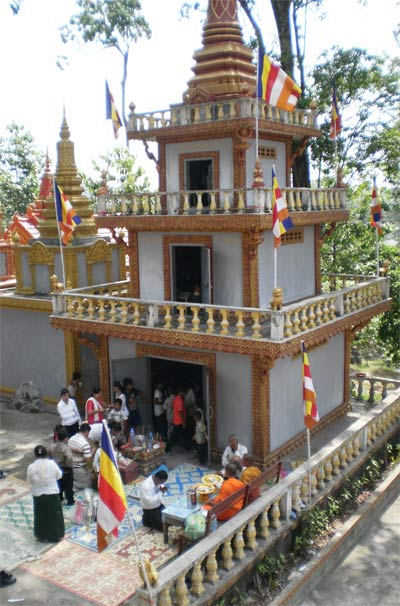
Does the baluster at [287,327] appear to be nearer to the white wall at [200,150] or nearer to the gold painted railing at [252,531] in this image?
the gold painted railing at [252,531]

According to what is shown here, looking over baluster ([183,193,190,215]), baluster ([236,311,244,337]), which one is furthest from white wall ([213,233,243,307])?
baluster ([236,311,244,337])

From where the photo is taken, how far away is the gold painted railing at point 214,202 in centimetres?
1491

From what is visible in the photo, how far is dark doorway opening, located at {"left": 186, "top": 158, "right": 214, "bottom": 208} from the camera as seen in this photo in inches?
659

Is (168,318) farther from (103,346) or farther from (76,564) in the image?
(76,564)

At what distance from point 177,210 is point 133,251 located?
7.96 ft

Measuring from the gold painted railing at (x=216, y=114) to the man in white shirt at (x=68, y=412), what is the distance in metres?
7.28

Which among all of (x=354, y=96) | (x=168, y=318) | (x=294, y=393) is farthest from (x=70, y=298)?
(x=354, y=96)

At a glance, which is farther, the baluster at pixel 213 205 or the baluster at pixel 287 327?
the baluster at pixel 213 205

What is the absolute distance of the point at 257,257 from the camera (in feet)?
51.1

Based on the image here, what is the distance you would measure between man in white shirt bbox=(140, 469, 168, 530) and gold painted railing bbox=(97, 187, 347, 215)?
6.57m

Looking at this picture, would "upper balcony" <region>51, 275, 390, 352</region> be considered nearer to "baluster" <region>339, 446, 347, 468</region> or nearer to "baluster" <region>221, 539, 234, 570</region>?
"baluster" <region>339, 446, 347, 468</region>

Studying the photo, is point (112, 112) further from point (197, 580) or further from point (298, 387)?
point (197, 580)

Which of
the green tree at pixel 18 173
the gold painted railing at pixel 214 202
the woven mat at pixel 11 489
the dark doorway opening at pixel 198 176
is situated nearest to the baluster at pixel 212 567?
the woven mat at pixel 11 489

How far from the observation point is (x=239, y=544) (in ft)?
35.8
